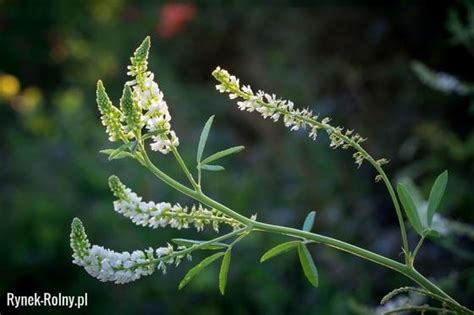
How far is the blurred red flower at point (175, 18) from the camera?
4.91 meters

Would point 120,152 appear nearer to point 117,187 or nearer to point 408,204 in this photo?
point 117,187

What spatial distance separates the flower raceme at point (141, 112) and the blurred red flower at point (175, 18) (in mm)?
3967

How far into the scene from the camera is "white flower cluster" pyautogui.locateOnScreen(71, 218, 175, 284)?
0.94 metres

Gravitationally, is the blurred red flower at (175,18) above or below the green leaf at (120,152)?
above

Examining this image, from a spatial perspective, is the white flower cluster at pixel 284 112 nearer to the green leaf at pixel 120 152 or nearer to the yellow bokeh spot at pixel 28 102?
the green leaf at pixel 120 152

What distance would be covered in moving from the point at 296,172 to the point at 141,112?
257 centimetres

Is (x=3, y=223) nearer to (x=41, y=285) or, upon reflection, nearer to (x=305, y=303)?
(x=41, y=285)

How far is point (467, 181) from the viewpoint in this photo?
2871 mm

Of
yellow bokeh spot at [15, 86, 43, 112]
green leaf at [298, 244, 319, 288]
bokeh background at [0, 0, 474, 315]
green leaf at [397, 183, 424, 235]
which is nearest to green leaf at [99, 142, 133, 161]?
green leaf at [298, 244, 319, 288]

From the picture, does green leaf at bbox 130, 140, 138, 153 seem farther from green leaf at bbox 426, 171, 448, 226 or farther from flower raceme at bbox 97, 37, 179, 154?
green leaf at bbox 426, 171, 448, 226

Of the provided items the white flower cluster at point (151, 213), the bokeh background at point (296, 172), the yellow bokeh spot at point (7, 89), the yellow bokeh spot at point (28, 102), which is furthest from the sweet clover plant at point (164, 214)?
the yellow bokeh spot at point (7, 89)

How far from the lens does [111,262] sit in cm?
94

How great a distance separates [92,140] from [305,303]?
1312mm

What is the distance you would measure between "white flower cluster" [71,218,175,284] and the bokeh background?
108 centimetres
